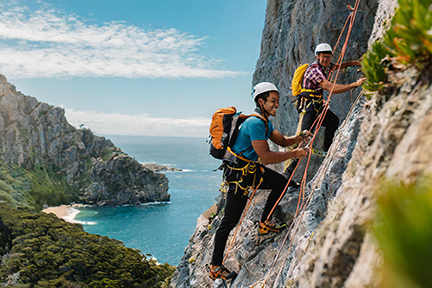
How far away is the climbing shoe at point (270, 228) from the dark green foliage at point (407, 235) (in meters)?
4.44

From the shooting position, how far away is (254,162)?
545 cm

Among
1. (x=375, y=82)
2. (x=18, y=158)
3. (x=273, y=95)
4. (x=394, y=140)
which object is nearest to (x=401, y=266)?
(x=394, y=140)

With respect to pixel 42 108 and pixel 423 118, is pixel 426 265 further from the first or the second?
pixel 42 108

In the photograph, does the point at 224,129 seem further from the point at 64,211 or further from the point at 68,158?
the point at 68,158

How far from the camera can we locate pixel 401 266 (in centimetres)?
176

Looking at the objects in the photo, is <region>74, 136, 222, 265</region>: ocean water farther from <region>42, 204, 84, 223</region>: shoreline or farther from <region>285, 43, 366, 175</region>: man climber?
<region>285, 43, 366, 175</region>: man climber

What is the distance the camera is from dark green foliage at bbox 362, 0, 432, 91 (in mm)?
1776

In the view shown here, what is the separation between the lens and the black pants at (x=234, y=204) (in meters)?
5.52

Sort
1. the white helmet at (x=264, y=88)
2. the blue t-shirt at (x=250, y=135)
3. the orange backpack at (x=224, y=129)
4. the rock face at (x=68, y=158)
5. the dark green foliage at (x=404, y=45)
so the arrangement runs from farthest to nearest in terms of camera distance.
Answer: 1. the rock face at (x=68, y=158)
2. the orange backpack at (x=224, y=129)
3. the white helmet at (x=264, y=88)
4. the blue t-shirt at (x=250, y=135)
5. the dark green foliage at (x=404, y=45)

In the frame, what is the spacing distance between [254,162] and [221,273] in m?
2.62

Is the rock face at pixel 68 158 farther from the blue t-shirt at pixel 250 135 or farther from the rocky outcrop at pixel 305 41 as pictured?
the blue t-shirt at pixel 250 135

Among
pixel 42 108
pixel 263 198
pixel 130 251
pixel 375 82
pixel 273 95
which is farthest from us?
pixel 42 108

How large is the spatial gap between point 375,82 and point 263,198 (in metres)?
5.56

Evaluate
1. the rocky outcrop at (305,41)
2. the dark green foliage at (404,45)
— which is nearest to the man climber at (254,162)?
the dark green foliage at (404,45)
